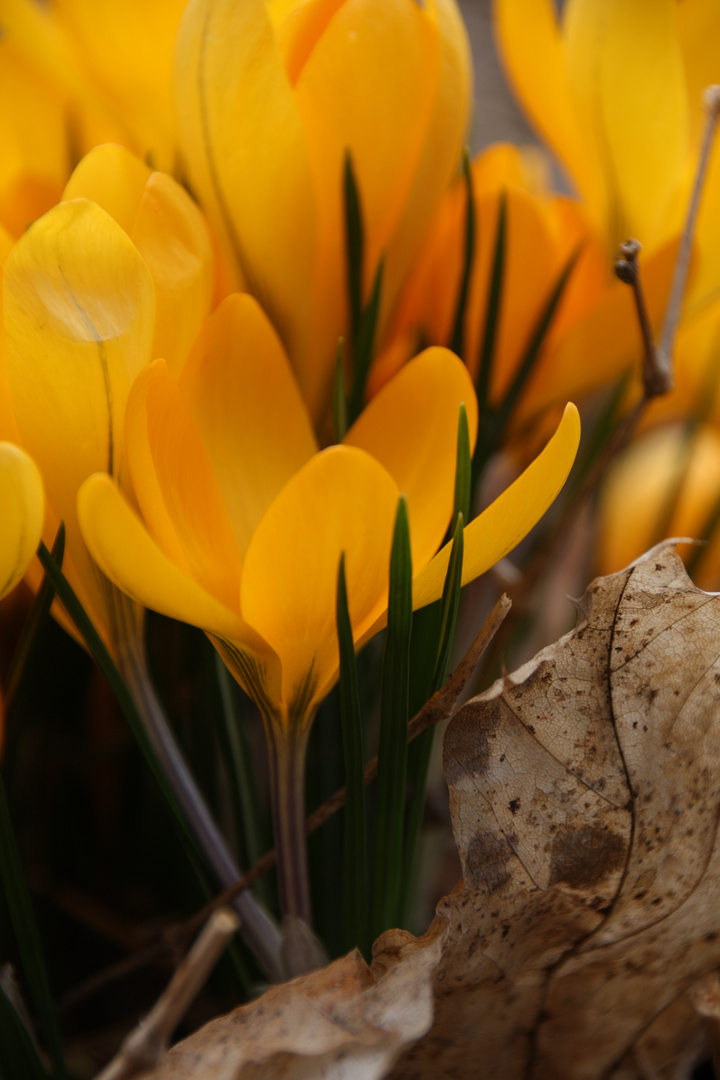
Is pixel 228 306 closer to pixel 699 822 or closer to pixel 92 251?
pixel 92 251

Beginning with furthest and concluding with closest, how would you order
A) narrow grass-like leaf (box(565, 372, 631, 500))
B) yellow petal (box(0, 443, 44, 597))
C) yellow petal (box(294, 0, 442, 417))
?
narrow grass-like leaf (box(565, 372, 631, 500)), yellow petal (box(294, 0, 442, 417)), yellow petal (box(0, 443, 44, 597))

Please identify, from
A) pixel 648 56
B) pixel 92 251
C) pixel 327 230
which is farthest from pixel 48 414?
pixel 648 56

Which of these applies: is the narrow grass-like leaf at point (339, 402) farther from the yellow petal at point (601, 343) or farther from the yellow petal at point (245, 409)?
the yellow petal at point (601, 343)

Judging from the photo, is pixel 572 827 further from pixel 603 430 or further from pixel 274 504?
pixel 603 430

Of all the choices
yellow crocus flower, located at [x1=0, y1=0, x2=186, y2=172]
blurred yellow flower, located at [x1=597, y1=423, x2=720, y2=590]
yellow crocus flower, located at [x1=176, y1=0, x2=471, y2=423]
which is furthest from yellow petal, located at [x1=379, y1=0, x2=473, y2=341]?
blurred yellow flower, located at [x1=597, y1=423, x2=720, y2=590]

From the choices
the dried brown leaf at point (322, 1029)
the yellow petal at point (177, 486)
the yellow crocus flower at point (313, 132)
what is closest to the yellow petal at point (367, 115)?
the yellow crocus flower at point (313, 132)

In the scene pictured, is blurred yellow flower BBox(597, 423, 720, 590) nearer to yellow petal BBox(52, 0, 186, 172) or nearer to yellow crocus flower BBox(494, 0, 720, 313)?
yellow crocus flower BBox(494, 0, 720, 313)
